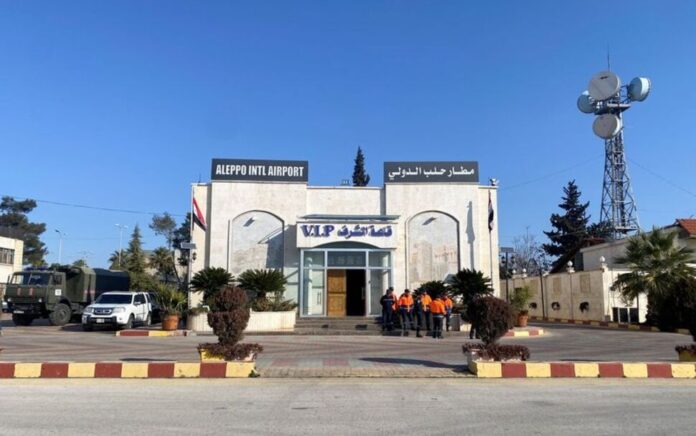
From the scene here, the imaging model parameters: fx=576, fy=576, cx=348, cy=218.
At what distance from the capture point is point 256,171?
1180 inches

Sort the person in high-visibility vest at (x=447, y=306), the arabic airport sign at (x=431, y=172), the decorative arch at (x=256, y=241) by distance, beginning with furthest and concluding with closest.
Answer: the arabic airport sign at (x=431, y=172), the decorative arch at (x=256, y=241), the person in high-visibility vest at (x=447, y=306)

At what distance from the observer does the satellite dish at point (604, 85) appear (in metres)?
55.4

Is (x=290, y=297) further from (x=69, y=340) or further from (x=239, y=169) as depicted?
(x=69, y=340)

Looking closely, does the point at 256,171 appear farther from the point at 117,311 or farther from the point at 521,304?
the point at 521,304

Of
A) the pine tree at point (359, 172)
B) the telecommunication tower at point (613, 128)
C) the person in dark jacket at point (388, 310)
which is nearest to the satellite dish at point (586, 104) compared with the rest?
the telecommunication tower at point (613, 128)

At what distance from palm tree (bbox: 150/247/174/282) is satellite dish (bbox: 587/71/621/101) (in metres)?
46.0

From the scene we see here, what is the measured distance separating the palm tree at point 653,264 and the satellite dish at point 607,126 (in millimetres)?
34614

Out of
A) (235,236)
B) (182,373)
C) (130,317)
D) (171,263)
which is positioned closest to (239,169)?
(235,236)

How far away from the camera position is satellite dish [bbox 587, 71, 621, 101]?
55375 mm

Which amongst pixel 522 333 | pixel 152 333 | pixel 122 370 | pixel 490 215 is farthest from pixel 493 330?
pixel 490 215

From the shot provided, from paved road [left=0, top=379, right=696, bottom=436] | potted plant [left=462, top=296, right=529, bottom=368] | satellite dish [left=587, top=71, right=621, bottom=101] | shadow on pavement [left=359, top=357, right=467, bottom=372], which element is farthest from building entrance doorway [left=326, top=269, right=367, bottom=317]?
satellite dish [left=587, top=71, right=621, bottom=101]

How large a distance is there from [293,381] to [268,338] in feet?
35.7

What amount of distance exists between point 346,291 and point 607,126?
41.5m

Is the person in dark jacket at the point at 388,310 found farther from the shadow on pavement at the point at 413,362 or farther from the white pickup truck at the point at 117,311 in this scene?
the white pickup truck at the point at 117,311
